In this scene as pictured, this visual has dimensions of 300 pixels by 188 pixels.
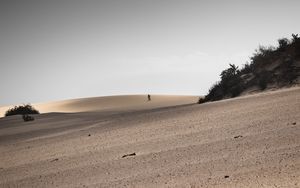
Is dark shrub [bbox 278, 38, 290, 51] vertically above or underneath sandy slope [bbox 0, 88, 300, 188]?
above

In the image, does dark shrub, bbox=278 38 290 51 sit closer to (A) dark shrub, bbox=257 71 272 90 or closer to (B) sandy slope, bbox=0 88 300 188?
(A) dark shrub, bbox=257 71 272 90

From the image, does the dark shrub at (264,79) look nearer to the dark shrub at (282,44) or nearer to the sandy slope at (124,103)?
the dark shrub at (282,44)

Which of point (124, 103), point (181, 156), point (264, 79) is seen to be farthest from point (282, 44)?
point (124, 103)

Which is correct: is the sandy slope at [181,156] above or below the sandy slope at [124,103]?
below

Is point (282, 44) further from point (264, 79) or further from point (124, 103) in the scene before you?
point (124, 103)

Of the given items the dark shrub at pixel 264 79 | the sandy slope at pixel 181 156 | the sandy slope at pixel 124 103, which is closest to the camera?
the sandy slope at pixel 181 156

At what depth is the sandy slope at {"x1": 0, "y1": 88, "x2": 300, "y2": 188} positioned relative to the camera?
4.12m

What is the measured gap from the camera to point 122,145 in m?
6.84

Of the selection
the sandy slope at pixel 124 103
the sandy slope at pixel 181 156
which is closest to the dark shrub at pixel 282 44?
the sandy slope at pixel 181 156

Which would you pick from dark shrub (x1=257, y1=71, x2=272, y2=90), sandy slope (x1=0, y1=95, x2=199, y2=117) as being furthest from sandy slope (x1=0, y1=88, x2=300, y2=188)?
sandy slope (x1=0, y1=95, x2=199, y2=117)

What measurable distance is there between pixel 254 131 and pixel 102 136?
12.0 ft

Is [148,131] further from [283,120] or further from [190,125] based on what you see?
[283,120]

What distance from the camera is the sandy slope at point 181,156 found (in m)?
4.12

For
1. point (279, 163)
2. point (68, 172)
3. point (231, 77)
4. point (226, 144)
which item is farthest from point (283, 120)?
point (231, 77)
